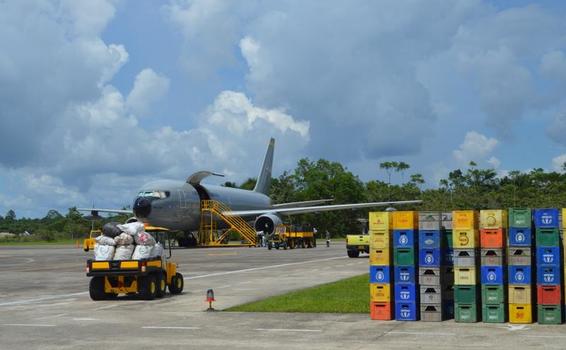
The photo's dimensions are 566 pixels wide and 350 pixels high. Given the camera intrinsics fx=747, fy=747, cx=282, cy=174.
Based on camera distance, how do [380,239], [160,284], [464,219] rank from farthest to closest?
1. [160,284]
2. [380,239]
3. [464,219]

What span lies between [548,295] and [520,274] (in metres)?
0.60

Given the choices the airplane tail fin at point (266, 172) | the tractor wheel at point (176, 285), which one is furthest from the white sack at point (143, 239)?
the airplane tail fin at point (266, 172)

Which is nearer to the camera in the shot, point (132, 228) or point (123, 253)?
point (123, 253)

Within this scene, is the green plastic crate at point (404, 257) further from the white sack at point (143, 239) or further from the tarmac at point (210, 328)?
the white sack at point (143, 239)

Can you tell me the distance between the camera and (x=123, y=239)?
18547 mm

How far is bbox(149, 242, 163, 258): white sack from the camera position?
61.5 ft

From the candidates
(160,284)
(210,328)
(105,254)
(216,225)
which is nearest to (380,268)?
(210,328)

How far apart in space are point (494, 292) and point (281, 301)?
17.2 ft

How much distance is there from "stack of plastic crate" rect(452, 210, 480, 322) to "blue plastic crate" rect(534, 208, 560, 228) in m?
1.15

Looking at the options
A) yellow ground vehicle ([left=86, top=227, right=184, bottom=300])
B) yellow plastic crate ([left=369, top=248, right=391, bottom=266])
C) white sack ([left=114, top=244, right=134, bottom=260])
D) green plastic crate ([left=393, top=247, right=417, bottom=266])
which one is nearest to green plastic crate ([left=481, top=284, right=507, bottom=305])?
green plastic crate ([left=393, top=247, right=417, bottom=266])

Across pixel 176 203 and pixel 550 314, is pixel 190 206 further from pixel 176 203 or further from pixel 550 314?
pixel 550 314

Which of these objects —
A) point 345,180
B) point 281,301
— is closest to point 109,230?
point 281,301

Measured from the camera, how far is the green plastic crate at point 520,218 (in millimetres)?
13680

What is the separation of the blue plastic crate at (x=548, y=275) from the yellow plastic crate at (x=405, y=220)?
2.45m
